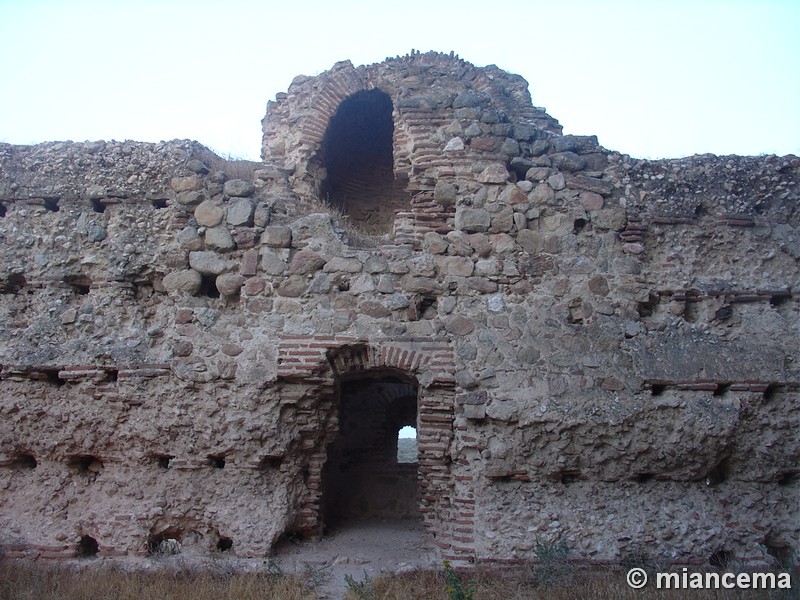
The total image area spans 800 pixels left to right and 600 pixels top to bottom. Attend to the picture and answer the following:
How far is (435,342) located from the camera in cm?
601

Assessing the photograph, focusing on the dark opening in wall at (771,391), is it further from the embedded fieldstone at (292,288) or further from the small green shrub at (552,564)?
the embedded fieldstone at (292,288)

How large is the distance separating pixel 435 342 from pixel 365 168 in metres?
4.34

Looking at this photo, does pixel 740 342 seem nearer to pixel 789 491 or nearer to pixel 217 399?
pixel 789 491

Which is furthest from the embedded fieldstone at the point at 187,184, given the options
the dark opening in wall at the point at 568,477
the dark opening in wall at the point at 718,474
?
A: the dark opening in wall at the point at 718,474

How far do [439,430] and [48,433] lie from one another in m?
3.72

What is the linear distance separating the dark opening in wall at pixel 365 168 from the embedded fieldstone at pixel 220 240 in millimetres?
2348

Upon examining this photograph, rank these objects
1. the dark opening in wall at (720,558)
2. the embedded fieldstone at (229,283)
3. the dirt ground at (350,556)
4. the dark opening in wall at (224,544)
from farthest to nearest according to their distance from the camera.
→ 1. the embedded fieldstone at (229,283)
2. the dark opening in wall at (224,544)
3. the dark opening in wall at (720,558)
4. the dirt ground at (350,556)

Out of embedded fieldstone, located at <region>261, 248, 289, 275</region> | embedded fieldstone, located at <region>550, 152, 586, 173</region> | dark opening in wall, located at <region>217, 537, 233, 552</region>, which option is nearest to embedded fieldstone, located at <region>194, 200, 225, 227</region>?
embedded fieldstone, located at <region>261, 248, 289, 275</region>

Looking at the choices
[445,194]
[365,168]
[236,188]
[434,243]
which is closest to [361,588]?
[434,243]

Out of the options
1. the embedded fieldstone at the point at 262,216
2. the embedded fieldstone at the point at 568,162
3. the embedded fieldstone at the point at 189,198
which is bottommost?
the embedded fieldstone at the point at 262,216

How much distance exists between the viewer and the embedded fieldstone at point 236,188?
21.4 ft

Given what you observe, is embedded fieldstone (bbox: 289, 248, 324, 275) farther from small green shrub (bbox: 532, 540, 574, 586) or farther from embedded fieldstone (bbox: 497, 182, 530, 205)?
small green shrub (bbox: 532, 540, 574, 586)

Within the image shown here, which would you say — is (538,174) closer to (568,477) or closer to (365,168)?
(568,477)

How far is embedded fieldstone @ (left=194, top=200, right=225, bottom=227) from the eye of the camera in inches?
253
